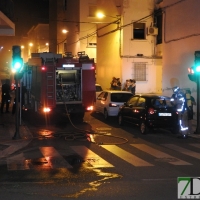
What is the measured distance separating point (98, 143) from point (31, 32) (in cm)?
6383

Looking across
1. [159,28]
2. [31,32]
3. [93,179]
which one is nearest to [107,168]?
[93,179]

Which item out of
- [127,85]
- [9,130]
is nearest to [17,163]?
[9,130]

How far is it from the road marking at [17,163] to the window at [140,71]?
21.1 meters

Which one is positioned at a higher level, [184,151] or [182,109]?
[182,109]

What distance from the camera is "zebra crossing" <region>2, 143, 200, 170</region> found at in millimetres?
10984

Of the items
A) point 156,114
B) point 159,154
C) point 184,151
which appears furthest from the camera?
point 156,114

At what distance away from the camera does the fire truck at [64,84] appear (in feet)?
64.4

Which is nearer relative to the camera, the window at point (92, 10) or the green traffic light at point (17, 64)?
the green traffic light at point (17, 64)

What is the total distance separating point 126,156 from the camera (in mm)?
12234

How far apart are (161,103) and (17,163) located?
757 centimetres

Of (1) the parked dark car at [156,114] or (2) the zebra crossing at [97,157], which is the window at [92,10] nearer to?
(1) the parked dark car at [156,114]

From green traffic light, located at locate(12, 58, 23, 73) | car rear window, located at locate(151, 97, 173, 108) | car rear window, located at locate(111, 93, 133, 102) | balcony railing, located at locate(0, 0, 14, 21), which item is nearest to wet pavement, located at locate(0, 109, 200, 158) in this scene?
car rear window, located at locate(151, 97, 173, 108)

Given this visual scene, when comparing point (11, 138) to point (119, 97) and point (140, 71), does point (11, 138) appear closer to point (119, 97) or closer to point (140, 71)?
point (119, 97)

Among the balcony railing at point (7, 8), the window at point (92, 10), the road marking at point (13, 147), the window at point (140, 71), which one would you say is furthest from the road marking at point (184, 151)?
the window at point (92, 10)
